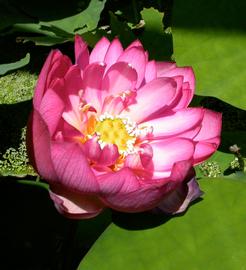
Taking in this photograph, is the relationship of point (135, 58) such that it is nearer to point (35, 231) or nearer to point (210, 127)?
point (210, 127)

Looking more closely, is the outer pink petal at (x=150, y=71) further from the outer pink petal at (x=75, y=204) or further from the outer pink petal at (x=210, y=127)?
the outer pink petal at (x=75, y=204)

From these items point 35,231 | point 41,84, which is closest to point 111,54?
point 41,84

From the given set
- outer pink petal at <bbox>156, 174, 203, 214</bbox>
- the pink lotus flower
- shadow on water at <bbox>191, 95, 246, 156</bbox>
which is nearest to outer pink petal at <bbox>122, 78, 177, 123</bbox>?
the pink lotus flower

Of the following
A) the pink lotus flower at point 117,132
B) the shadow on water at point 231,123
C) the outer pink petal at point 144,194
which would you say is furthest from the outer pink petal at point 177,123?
the shadow on water at point 231,123

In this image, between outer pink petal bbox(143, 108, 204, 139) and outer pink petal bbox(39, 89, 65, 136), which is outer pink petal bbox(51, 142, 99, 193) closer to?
outer pink petal bbox(39, 89, 65, 136)

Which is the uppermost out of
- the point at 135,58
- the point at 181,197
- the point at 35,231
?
the point at 135,58

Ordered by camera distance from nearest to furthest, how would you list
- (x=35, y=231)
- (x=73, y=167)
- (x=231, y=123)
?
(x=73, y=167), (x=35, y=231), (x=231, y=123)
